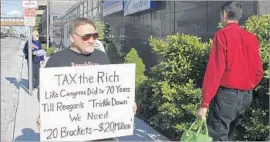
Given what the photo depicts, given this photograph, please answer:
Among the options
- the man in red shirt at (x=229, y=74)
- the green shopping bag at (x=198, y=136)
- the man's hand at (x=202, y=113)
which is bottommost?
the green shopping bag at (x=198, y=136)

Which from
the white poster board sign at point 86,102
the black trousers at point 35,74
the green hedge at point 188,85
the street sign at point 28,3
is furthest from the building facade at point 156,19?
the white poster board sign at point 86,102

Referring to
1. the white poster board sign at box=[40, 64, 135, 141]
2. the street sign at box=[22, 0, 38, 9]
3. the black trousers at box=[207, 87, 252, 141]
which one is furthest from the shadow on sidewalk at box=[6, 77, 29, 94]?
the white poster board sign at box=[40, 64, 135, 141]

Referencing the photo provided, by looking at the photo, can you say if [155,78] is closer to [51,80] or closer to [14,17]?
[51,80]

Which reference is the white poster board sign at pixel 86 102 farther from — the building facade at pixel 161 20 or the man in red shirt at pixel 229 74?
the building facade at pixel 161 20

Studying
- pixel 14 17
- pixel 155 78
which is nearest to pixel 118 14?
pixel 14 17

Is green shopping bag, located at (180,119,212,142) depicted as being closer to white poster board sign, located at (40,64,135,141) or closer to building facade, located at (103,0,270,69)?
white poster board sign, located at (40,64,135,141)

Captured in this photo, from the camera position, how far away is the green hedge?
4926 mm

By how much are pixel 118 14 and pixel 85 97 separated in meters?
12.2

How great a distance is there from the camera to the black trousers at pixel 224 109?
422 cm

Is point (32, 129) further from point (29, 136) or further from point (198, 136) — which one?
point (198, 136)

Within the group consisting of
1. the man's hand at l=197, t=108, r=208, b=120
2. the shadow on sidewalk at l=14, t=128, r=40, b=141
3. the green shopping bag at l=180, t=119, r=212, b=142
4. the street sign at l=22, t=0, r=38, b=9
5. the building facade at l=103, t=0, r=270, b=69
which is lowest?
the shadow on sidewalk at l=14, t=128, r=40, b=141

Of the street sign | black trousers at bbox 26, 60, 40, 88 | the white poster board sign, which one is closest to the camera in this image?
the white poster board sign

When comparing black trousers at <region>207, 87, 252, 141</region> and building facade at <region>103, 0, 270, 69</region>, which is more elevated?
building facade at <region>103, 0, 270, 69</region>

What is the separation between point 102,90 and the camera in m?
3.62
